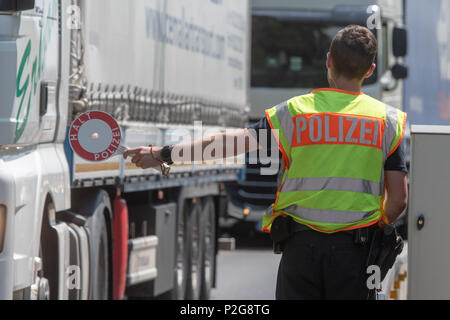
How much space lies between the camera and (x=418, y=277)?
21.6 ft

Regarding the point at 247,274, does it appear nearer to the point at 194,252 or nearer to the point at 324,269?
the point at 194,252

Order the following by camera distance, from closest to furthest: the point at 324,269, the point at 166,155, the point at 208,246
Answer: the point at 324,269 < the point at 166,155 < the point at 208,246

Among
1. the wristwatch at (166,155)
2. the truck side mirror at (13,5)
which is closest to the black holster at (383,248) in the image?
the wristwatch at (166,155)

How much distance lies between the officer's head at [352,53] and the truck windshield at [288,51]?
14.4 meters

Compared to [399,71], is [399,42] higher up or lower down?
higher up

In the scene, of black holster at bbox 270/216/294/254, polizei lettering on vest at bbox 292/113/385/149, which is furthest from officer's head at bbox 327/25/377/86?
black holster at bbox 270/216/294/254

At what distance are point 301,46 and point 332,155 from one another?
14.8m

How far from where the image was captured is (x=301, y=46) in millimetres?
19734

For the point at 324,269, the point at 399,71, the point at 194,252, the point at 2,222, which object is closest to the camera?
the point at 324,269

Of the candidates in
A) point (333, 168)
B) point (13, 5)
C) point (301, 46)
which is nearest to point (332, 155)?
point (333, 168)

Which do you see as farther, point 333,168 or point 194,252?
point 194,252

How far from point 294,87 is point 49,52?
1189 centimetres

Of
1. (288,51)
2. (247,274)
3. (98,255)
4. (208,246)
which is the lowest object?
(247,274)

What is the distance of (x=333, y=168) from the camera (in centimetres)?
504
